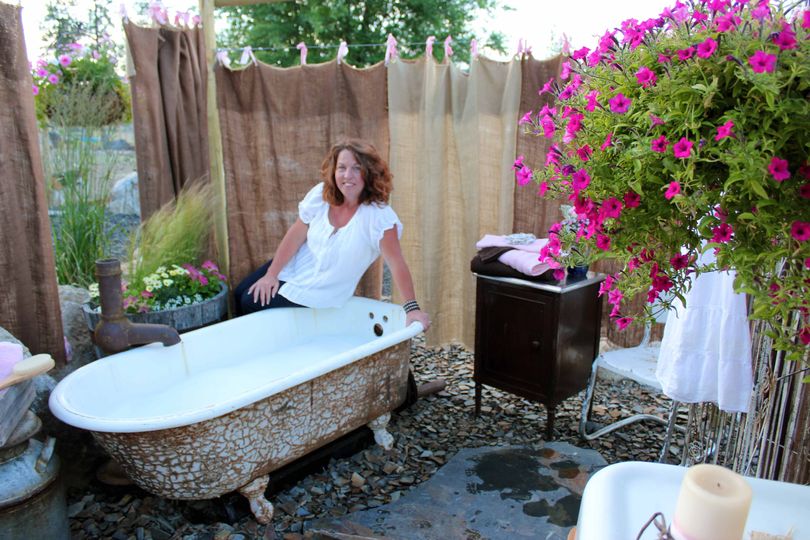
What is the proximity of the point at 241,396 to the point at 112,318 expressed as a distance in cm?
80

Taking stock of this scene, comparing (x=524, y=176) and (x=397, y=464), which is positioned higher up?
(x=524, y=176)

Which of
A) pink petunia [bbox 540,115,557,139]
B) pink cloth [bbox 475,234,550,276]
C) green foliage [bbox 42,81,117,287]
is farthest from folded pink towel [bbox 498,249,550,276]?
green foliage [bbox 42,81,117,287]

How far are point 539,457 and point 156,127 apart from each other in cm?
263

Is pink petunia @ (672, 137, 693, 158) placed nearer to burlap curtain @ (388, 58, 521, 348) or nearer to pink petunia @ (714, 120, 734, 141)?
pink petunia @ (714, 120, 734, 141)

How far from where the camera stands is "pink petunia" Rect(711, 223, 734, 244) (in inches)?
31.1

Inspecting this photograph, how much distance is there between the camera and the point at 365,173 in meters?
3.11

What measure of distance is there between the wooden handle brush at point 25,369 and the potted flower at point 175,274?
100 cm

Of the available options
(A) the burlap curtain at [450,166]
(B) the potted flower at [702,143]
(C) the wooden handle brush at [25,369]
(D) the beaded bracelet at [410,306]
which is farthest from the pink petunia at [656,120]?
(A) the burlap curtain at [450,166]

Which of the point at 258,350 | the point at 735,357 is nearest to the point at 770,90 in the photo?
the point at 735,357

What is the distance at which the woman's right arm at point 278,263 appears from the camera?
11.0ft

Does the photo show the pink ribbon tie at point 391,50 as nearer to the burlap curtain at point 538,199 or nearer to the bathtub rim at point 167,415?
the burlap curtain at point 538,199

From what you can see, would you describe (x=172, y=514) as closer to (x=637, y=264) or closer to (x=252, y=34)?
(x=637, y=264)

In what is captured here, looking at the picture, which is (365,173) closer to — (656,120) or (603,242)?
(603,242)

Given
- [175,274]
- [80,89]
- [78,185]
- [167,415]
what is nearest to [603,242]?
[167,415]
